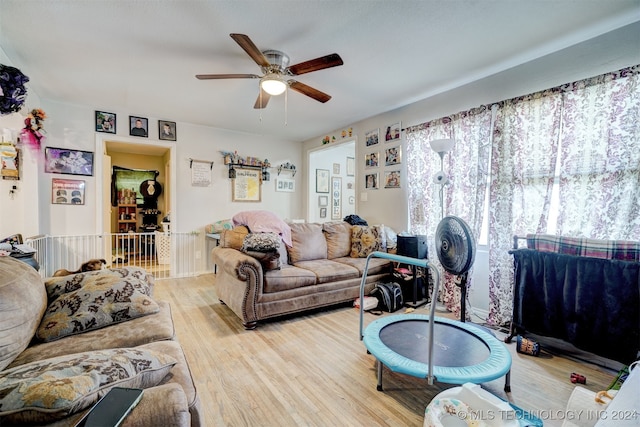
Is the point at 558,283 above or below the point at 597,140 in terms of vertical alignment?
below

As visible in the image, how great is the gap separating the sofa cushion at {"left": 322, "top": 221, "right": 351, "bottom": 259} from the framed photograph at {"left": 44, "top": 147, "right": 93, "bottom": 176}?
133 inches

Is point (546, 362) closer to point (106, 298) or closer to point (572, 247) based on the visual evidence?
point (572, 247)

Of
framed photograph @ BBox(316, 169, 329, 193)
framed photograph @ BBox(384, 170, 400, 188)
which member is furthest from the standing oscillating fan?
framed photograph @ BBox(316, 169, 329, 193)

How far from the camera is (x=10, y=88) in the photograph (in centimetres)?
186

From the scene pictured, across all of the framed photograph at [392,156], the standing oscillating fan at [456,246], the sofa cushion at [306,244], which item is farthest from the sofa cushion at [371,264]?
the framed photograph at [392,156]

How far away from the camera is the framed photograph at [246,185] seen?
500 cm

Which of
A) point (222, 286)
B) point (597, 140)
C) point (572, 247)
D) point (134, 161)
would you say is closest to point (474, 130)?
point (597, 140)

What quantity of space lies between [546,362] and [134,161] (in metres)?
8.05

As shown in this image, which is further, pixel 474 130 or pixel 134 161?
pixel 134 161

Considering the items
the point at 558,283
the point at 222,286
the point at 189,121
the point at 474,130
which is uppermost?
the point at 189,121

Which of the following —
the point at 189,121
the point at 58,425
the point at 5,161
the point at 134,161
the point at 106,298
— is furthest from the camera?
the point at 134,161

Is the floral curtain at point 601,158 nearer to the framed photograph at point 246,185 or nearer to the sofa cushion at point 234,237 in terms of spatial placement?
the sofa cushion at point 234,237

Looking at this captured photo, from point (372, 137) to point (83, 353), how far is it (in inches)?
158

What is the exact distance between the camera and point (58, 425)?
2.32ft
